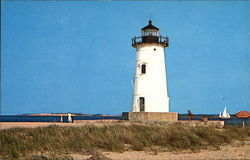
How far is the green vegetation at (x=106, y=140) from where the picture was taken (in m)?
13.4

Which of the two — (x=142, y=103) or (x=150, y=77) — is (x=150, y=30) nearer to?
(x=150, y=77)

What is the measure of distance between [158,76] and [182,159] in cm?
1399

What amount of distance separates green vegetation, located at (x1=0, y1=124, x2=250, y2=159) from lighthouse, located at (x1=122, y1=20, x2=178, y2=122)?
26.8ft

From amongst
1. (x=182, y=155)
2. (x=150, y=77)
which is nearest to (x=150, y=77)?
(x=150, y=77)

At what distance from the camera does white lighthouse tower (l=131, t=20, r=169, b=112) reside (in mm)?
25109

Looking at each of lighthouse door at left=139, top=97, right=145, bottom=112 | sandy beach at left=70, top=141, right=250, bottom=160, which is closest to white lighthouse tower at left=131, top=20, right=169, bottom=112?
lighthouse door at left=139, top=97, right=145, bottom=112

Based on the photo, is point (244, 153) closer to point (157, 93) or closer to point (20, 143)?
point (20, 143)

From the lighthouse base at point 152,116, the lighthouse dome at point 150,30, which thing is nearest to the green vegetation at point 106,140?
the lighthouse base at point 152,116

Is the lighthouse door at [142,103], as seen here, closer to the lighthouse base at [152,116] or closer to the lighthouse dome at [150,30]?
the lighthouse base at [152,116]

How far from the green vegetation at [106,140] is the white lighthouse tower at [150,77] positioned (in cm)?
822

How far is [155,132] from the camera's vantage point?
16.2m

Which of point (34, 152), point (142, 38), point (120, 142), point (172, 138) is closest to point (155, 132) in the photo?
point (172, 138)

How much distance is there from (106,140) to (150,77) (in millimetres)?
11433

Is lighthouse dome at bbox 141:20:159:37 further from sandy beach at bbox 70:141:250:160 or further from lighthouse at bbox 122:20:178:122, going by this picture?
sandy beach at bbox 70:141:250:160
